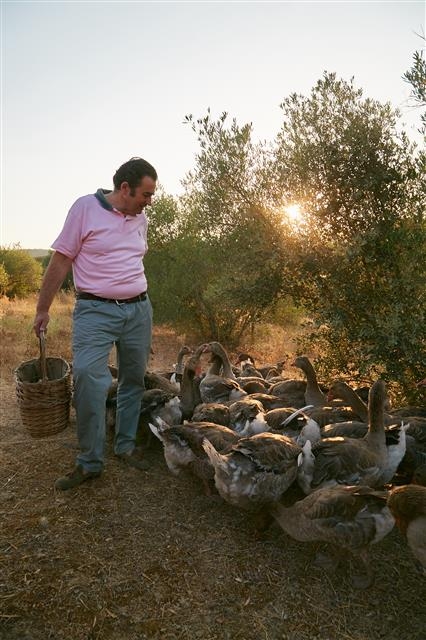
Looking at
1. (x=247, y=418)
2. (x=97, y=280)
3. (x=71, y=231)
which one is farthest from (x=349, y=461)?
(x=71, y=231)

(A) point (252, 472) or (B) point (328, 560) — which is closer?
(B) point (328, 560)

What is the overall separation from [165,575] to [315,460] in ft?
6.04

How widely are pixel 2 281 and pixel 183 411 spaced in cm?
2482

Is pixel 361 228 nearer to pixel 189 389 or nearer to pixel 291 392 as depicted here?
pixel 291 392

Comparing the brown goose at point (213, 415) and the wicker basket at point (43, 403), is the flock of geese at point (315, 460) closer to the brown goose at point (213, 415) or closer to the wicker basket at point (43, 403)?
the brown goose at point (213, 415)

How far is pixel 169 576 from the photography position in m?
4.01

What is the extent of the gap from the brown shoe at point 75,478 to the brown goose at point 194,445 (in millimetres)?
894

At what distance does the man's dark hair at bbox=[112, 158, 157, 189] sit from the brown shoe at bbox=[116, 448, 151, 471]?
132 inches

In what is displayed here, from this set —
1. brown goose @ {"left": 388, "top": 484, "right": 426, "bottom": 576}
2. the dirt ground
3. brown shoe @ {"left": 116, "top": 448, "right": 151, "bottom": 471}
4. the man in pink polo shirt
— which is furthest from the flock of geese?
the man in pink polo shirt

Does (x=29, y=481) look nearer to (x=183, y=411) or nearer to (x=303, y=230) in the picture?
(x=183, y=411)

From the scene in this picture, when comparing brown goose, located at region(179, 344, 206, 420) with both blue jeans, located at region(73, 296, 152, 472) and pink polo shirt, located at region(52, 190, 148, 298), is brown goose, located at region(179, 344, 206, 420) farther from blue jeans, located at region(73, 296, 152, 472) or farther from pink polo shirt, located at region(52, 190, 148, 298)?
pink polo shirt, located at region(52, 190, 148, 298)

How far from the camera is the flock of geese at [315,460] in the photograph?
396cm

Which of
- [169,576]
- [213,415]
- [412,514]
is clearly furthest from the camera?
[213,415]

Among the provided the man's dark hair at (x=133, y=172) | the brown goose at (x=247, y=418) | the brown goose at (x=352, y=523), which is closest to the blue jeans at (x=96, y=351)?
the man's dark hair at (x=133, y=172)
